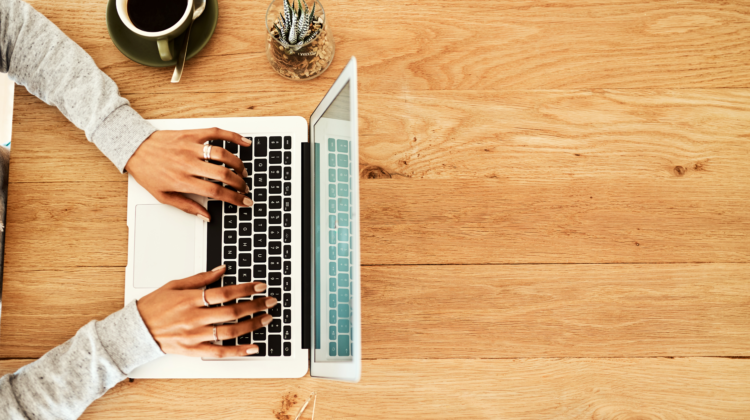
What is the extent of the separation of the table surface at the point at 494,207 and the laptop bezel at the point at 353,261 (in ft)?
0.22

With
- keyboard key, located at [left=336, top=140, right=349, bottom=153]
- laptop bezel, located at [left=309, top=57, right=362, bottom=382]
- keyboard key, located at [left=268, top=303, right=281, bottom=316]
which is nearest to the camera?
laptop bezel, located at [left=309, top=57, right=362, bottom=382]

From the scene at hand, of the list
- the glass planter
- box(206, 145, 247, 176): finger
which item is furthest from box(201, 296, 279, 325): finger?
the glass planter

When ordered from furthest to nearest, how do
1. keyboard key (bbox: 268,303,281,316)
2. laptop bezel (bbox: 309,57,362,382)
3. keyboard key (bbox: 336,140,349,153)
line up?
1. keyboard key (bbox: 268,303,281,316)
2. keyboard key (bbox: 336,140,349,153)
3. laptop bezel (bbox: 309,57,362,382)

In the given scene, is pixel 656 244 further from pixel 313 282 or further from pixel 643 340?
pixel 313 282

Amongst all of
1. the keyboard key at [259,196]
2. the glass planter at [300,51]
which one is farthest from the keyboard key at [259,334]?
A: the glass planter at [300,51]

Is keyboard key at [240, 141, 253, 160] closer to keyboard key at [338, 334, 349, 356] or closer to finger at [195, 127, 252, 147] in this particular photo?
finger at [195, 127, 252, 147]

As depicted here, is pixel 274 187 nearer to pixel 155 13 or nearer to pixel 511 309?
pixel 155 13

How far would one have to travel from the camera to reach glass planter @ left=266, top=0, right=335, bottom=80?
2.64ft

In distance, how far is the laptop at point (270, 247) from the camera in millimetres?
789

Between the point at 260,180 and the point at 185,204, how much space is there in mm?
131

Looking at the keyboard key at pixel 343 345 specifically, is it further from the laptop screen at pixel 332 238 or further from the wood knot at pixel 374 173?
the wood knot at pixel 374 173

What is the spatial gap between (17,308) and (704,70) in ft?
4.29

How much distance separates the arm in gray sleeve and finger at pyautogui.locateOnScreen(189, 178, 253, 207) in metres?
0.22

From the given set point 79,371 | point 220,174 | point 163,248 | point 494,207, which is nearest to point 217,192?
point 220,174
